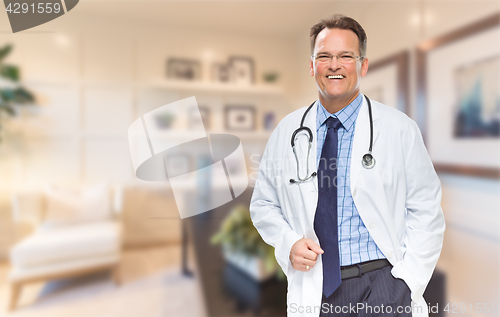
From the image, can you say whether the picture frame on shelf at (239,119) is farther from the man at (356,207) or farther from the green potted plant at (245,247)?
the man at (356,207)

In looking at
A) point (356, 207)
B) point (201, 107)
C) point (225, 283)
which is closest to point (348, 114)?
point (356, 207)

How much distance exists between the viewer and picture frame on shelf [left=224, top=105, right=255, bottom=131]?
39.8 inches

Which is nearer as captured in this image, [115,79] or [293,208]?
[293,208]

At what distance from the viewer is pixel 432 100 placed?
3.32 ft

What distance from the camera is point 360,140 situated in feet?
1.77

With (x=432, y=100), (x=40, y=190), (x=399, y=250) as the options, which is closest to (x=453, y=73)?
(x=432, y=100)

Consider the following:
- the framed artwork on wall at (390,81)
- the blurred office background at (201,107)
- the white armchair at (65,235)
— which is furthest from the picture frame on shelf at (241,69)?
the white armchair at (65,235)

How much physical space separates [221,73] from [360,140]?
71 cm

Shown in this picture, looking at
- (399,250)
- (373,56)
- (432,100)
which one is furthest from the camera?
(432,100)

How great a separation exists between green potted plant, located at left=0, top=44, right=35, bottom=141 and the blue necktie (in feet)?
3.86

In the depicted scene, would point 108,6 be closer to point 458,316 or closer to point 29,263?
point 29,263

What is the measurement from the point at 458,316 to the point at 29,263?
6.08 ft

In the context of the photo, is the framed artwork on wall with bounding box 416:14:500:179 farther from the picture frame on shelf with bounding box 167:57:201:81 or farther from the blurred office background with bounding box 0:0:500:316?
the picture frame on shelf with bounding box 167:57:201:81

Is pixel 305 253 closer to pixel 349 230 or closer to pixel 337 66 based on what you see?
pixel 349 230
